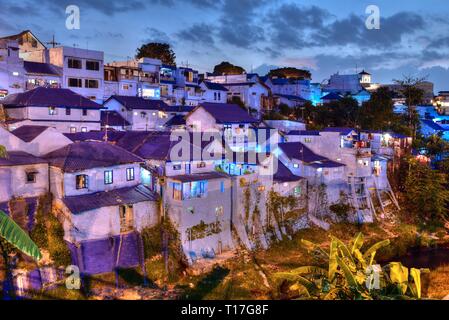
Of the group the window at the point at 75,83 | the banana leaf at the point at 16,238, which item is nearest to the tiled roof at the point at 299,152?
the window at the point at 75,83

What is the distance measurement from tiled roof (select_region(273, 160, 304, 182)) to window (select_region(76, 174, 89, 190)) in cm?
851

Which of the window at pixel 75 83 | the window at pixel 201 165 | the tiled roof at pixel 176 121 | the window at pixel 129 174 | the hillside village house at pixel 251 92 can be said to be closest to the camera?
the window at pixel 129 174

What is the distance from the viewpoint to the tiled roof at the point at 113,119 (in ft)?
80.5

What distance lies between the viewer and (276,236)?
59.4ft

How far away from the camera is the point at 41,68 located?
2516cm

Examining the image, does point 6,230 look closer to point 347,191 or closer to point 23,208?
point 23,208

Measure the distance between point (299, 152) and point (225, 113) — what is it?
5317 mm

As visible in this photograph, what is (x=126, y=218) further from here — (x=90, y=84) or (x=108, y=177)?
(x=90, y=84)

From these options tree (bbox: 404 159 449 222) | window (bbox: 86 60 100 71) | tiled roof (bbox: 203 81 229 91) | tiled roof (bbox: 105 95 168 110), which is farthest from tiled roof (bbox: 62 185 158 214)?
tiled roof (bbox: 203 81 229 91)

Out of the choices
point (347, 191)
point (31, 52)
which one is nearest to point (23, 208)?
point (347, 191)

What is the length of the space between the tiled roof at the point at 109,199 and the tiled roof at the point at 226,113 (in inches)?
371

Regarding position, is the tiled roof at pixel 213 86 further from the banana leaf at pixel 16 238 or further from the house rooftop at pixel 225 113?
the banana leaf at pixel 16 238

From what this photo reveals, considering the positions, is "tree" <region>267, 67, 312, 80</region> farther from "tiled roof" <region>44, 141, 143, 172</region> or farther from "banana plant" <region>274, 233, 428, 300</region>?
"banana plant" <region>274, 233, 428, 300</region>

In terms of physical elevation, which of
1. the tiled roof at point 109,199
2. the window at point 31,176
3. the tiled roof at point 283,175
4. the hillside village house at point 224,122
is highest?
the hillside village house at point 224,122
